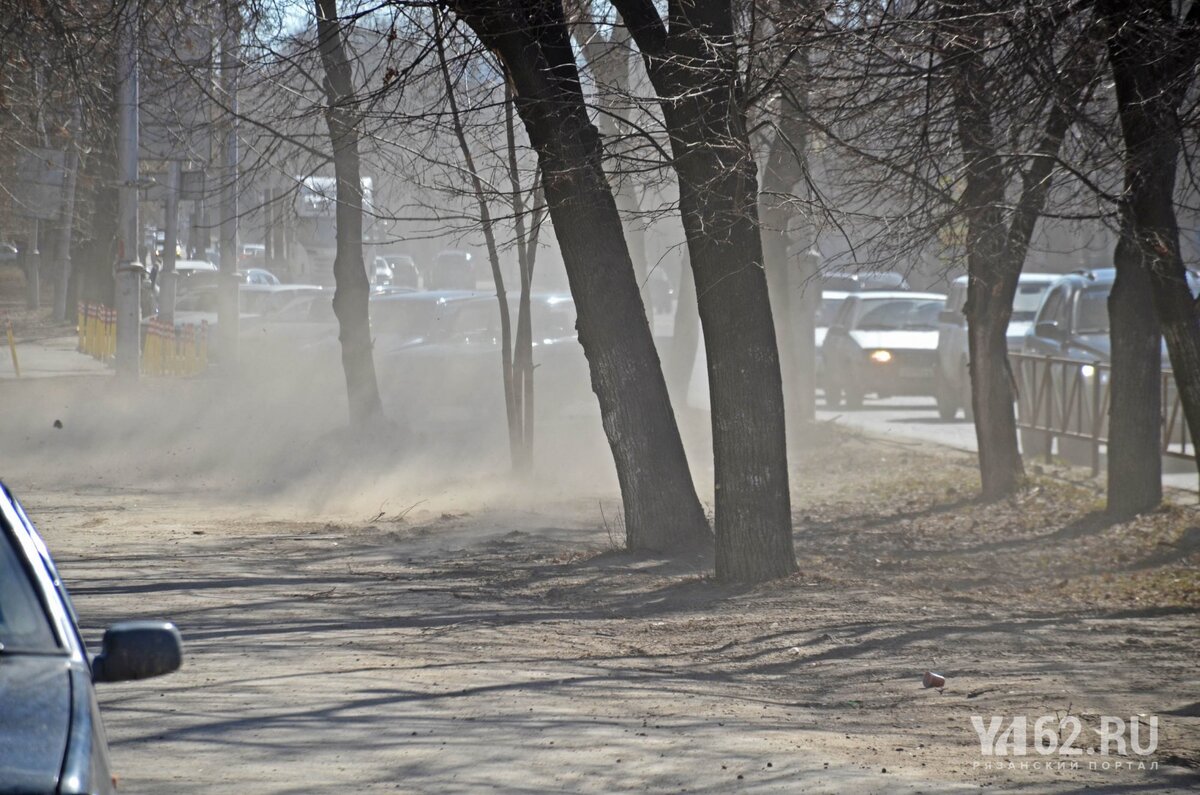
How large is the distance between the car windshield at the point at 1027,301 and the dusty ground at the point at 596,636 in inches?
306

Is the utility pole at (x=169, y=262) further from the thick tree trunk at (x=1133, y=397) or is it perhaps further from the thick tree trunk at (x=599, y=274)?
the thick tree trunk at (x=1133, y=397)

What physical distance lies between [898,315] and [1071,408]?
9.53 meters

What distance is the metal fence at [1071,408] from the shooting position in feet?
43.2

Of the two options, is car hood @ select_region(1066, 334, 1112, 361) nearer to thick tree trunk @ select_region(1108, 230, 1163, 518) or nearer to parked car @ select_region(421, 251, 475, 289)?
thick tree trunk @ select_region(1108, 230, 1163, 518)

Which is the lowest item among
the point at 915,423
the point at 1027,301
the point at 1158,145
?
the point at 915,423

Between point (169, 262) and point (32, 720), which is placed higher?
point (169, 262)

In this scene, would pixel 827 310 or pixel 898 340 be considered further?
pixel 827 310

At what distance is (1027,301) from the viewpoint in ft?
73.4

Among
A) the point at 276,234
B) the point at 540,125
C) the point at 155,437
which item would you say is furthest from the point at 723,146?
the point at 276,234

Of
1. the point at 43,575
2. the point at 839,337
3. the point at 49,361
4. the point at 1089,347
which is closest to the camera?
the point at 43,575

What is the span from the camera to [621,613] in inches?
322

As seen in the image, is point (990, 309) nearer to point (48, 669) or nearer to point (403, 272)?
point (48, 669)

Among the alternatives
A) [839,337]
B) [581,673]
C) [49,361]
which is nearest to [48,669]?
[581,673]

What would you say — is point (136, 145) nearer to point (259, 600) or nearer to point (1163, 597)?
point (259, 600)
